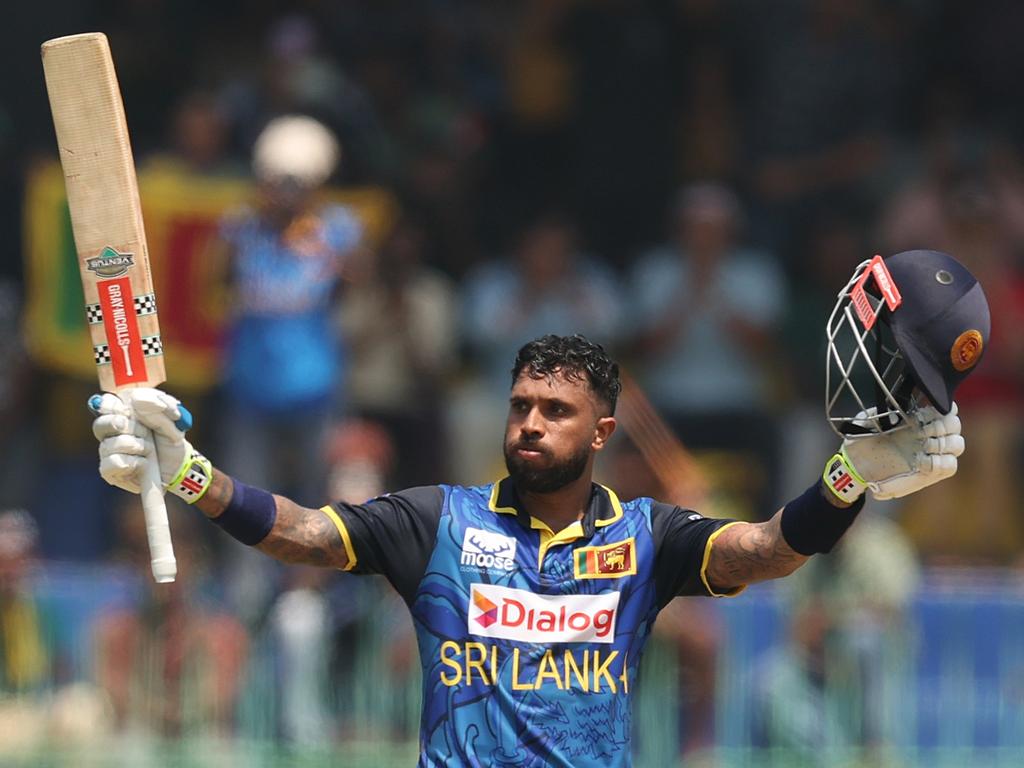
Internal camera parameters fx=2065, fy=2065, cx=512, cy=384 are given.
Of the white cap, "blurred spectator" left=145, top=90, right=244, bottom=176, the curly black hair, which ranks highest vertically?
"blurred spectator" left=145, top=90, right=244, bottom=176

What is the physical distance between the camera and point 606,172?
12.5 metres

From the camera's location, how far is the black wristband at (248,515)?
19.9 ft

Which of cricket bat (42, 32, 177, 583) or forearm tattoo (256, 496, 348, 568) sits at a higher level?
cricket bat (42, 32, 177, 583)

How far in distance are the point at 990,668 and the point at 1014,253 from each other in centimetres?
275

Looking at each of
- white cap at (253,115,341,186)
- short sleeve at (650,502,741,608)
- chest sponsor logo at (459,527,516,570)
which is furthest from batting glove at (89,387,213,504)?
white cap at (253,115,341,186)

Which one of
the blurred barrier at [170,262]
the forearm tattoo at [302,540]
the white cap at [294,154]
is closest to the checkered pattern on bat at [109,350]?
the forearm tattoo at [302,540]

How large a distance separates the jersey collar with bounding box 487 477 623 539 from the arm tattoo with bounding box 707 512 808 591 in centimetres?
34

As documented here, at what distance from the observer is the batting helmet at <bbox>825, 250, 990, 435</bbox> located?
231 inches

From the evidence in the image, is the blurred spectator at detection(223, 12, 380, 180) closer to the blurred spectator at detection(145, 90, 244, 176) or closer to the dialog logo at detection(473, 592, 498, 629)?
the blurred spectator at detection(145, 90, 244, 176)

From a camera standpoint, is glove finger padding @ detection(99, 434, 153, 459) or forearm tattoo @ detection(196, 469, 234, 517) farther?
→ forearm tattoo @ detection(196, 469, 234, 517)

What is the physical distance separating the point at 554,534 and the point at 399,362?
5397mm

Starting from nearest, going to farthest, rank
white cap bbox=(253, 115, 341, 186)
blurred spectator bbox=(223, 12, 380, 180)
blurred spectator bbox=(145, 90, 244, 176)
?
1. white cap bbox=(253, 115, 341, 186)
2. blurred spectator bbox=(145, 90, 244, 176)
3. blurred spectator bbox=(223, 12, 380, 180)

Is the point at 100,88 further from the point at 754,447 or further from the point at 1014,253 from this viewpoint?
the point at 1014,253

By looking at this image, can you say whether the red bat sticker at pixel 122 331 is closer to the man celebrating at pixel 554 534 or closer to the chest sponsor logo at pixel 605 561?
the man celebrating at pixel 554 534
